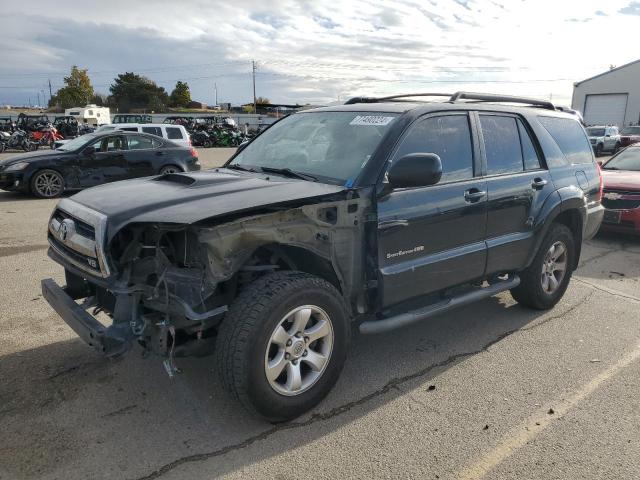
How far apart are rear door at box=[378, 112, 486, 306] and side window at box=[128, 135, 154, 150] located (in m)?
9.81

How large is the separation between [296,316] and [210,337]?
1.72ft

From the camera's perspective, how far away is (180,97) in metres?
96.3

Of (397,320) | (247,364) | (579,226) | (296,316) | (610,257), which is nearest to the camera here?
(247,364)

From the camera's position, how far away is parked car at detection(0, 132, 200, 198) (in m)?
10.9

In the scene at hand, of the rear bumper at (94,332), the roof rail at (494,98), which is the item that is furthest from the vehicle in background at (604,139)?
the rear bumper at (94,332)

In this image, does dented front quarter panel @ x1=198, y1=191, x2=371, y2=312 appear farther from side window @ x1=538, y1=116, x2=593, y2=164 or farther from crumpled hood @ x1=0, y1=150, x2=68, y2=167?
crumpled hood @ x1=0, y1=150, x2=68, y2=167

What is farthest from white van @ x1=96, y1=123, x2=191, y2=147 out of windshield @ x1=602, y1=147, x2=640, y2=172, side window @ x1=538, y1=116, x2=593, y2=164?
side window @ x1=538, y1=116, x2=593, y2=164

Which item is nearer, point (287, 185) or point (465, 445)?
point (465, 445)

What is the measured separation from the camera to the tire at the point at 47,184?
11.0 metres

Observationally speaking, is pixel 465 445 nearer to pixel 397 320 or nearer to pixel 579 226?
pixel 397 320

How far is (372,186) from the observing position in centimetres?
337

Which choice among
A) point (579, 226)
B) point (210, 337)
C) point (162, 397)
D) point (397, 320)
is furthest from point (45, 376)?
point (579, 226)

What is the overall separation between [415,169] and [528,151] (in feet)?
6.33

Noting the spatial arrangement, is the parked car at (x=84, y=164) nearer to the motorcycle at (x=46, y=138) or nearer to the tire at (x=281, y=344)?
the tire at (x=281, y=344)
